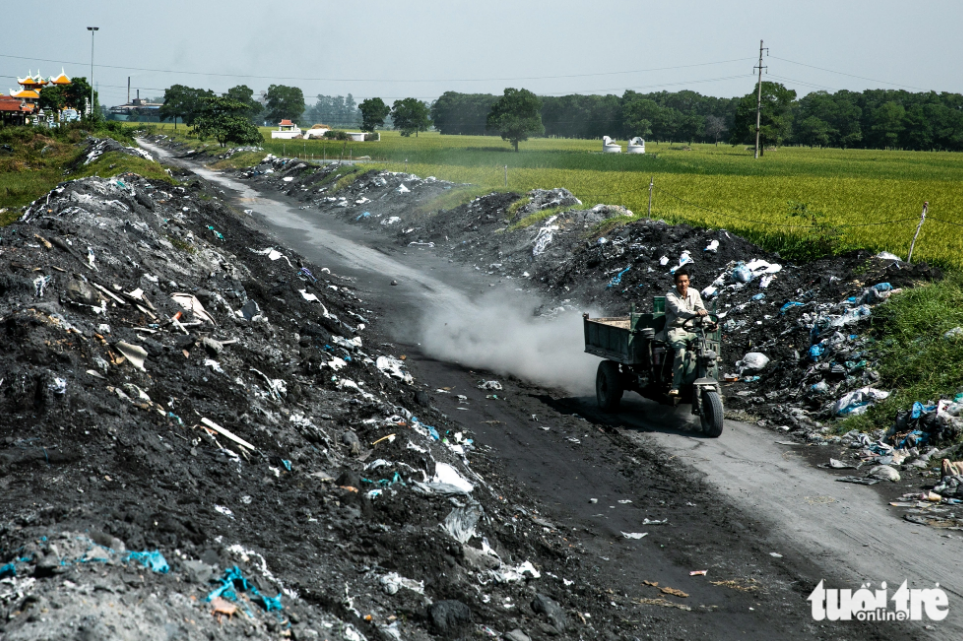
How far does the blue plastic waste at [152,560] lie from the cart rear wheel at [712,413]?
24.1 feet

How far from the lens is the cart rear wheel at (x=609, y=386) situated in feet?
37.2

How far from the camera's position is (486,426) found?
10.7 m

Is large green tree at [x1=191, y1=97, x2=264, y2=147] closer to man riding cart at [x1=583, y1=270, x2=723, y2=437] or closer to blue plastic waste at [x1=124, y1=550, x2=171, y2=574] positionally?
man riding cart at [x1=583, y1=270, x2=723, y2=437]

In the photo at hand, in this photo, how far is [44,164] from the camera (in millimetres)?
46156

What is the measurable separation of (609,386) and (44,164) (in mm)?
45629

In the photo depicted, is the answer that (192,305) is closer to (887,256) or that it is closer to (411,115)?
(887,256)

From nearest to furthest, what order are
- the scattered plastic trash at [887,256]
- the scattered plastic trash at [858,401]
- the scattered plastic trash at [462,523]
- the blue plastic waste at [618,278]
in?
the scattered plastic trash at [462,523] < the scattered plastic trash at [858,401] < the scattered plastic trash at [887,256] < the blue plastic waste at [618,278]

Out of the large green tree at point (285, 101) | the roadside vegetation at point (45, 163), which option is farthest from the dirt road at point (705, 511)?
the large green tree at point (285, 101)

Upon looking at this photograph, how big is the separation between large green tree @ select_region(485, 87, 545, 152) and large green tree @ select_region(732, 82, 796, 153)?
2587 cm

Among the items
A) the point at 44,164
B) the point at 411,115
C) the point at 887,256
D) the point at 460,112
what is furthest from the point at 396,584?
the point at 460,112

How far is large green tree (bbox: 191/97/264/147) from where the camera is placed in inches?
2825

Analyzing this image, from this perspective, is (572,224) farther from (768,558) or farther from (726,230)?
(768,558)

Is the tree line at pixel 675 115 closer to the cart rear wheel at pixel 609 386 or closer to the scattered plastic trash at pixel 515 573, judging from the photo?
the cart rear wheel at pixel 609 386

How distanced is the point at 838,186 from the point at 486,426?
1141 inches
